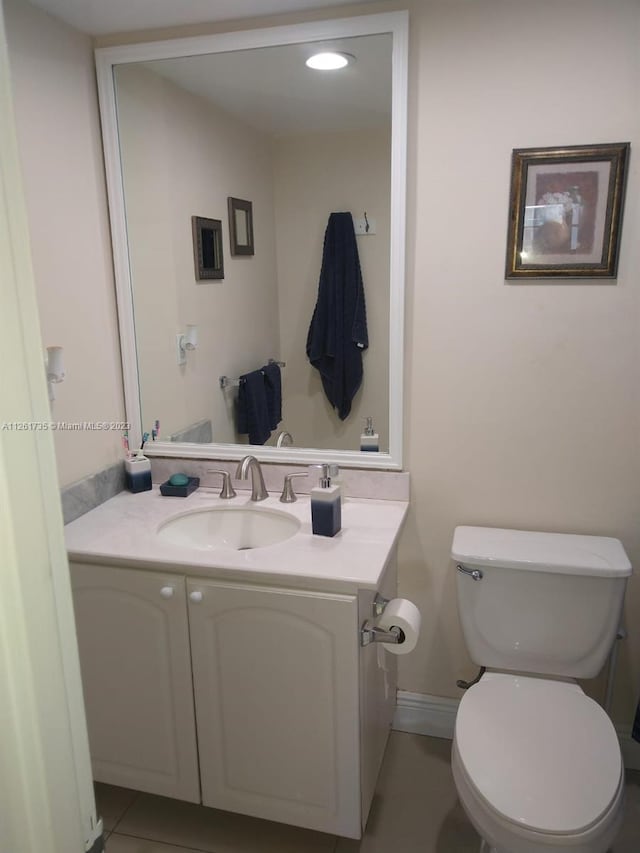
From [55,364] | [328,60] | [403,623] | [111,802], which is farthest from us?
[111,802]

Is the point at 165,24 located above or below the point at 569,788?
above

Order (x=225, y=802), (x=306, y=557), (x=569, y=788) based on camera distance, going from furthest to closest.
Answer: (x=225, y=802) < (x=306, y=557) < (x=569, y=788)

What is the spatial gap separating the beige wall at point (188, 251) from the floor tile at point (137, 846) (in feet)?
3.83

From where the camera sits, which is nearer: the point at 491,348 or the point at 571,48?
the point at 571,48

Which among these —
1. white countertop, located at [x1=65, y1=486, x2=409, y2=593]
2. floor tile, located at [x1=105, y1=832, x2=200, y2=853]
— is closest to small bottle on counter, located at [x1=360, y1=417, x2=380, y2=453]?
white countertop, located at [x1=65, y1=486, x2=409, y2=593]

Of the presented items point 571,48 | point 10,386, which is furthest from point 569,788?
point 571,48

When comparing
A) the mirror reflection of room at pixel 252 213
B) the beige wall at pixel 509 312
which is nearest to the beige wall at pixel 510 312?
the beige wall at pixel 509 312

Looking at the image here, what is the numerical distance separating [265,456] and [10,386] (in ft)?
5.06

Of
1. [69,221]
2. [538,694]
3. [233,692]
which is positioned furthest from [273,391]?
[538,694]

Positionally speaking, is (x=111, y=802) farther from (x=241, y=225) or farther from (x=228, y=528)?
(x=241, y=225)

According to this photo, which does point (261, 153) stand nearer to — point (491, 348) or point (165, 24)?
point (165, 24)

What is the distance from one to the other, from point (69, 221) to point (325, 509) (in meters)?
1.10

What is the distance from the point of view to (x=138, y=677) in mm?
1721

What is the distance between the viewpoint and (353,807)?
63.5 inches
